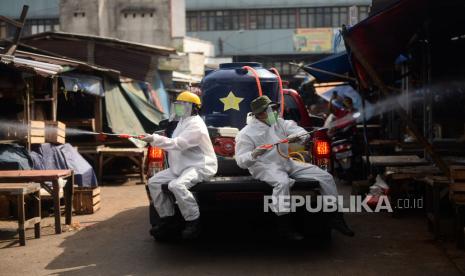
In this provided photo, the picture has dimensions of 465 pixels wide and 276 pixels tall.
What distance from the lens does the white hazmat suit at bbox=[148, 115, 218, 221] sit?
636cm

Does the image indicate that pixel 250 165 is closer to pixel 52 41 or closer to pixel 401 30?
pixel 401 30

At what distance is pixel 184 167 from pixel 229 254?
1.12 m

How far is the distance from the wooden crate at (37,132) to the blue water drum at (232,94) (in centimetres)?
363

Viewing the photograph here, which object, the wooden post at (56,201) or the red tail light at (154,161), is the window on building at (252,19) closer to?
the wooden post at (56,201)

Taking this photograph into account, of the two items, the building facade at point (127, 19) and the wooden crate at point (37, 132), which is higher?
the building facade at point (127, 19)

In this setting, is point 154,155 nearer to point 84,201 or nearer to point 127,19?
point 84,201

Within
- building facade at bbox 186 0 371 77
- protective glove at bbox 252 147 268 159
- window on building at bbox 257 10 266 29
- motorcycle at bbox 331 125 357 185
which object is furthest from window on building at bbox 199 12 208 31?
protective glove at bbox 252 147 268 159

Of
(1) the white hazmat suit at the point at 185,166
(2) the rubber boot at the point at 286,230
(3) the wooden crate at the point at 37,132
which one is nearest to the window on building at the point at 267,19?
(3) the wooden crate at the point at 37,132

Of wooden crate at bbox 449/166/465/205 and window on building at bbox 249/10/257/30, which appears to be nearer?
wooden crate at bbox 449/166/465/205

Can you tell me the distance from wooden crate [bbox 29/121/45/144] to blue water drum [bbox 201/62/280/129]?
11.9ft

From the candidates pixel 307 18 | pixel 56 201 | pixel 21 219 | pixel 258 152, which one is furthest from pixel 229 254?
pixel 307 18

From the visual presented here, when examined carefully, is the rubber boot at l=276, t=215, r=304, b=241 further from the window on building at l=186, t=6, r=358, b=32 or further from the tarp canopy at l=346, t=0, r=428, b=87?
the window on building at l=186, t=6, r=358, b=32

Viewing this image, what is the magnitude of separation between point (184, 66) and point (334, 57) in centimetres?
1993

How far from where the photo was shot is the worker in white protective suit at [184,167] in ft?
20.8
